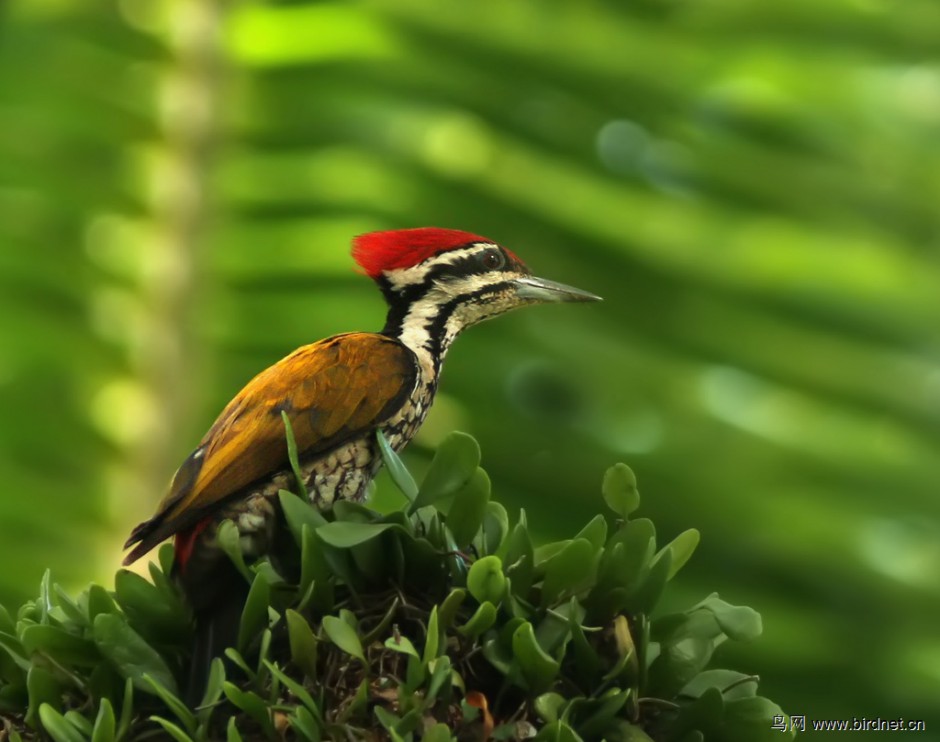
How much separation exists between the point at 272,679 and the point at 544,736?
1.18 ft

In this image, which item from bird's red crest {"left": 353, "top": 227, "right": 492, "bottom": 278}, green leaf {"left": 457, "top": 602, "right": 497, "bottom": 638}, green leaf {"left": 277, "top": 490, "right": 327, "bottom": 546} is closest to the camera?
green leaf {"left": 457, "top": 602, "right": 497, "bottom": 638}

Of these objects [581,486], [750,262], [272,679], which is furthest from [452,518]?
[750,262]

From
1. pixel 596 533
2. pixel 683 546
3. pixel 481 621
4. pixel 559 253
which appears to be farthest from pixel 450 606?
pixel 559 253

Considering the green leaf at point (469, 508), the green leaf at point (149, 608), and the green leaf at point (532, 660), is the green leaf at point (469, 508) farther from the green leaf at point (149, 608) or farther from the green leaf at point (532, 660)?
the green leaf at point (149, 608)

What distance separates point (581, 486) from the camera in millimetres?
3381

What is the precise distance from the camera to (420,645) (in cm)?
183

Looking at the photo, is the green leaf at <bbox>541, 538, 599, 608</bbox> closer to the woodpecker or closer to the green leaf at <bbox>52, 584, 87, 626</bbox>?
the woodpecker

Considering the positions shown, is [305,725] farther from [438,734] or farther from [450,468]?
[450,468]

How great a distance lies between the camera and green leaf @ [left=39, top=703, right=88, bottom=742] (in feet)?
5.80

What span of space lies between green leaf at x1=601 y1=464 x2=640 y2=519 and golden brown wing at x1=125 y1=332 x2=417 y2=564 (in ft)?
1.76

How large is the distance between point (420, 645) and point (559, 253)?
6.20 ft

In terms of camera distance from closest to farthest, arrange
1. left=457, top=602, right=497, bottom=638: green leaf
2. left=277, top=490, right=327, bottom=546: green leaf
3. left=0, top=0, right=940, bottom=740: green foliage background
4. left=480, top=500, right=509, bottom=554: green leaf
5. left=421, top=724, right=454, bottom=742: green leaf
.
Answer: left=421, top=724, right=454, bottom=742: green leaf, left=457, top=602, right=497, bottom=638: green leaf, left=277, top=490, right=327, bottom=546: green leaf, left=480, top=500, right=509, bottom=554: green leaf, left=0, top=0, right=940, bottom=740: green foliage background

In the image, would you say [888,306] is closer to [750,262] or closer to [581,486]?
[750,262]

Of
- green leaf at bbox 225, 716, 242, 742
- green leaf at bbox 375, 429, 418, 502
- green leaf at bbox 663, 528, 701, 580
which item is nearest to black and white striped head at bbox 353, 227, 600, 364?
green leaf at bbox 375, 429, 418, 502
